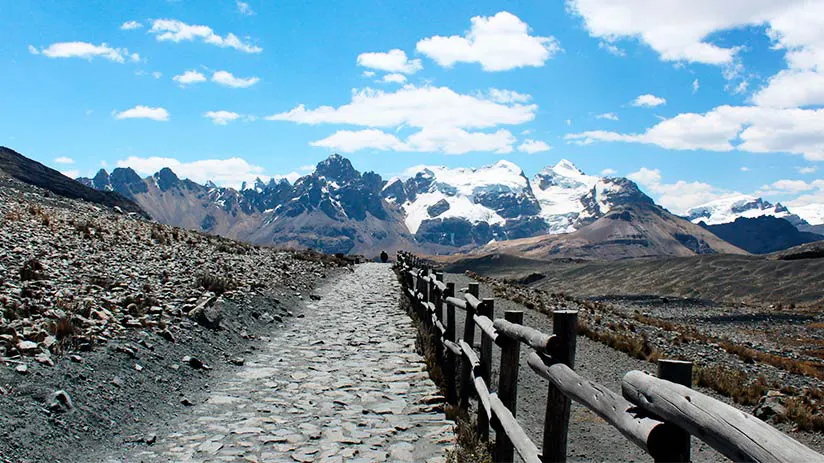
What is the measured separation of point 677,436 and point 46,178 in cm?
7764

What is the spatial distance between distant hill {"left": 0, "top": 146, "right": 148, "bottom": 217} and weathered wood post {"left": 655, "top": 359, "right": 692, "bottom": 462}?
6417cm

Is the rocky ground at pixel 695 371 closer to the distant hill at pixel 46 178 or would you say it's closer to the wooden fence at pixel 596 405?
the wooden fence at pixel 596 405

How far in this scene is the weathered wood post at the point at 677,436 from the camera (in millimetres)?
3385

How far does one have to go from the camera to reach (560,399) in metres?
5.22

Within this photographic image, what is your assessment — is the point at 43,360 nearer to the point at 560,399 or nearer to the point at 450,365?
the point at 450,365

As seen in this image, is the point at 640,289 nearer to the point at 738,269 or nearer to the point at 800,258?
the point at 738,269

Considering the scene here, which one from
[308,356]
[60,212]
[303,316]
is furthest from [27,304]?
[60,212]

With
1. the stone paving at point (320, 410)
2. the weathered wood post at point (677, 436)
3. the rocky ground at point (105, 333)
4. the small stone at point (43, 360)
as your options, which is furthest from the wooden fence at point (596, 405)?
the small stone at point (43, 360)

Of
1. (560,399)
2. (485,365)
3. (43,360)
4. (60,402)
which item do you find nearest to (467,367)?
(485,365)

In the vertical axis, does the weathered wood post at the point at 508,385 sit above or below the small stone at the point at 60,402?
above

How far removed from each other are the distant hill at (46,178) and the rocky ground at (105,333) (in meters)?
42.9

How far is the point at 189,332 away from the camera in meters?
13.6

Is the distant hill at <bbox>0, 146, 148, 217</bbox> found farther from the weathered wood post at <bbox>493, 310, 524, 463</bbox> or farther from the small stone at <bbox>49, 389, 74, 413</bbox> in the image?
the weathered wood post at <bbox>493, 310, 524, 463</bbox>

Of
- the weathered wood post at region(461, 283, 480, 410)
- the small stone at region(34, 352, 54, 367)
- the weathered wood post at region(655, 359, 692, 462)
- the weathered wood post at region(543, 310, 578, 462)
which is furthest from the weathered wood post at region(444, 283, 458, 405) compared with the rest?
the weathered wood post at region(655, 359, 692, 462)
